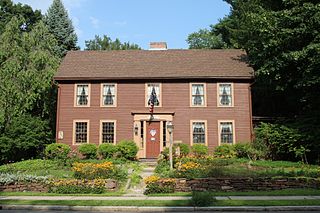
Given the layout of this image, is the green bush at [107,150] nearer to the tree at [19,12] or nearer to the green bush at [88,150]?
the green bush at [88,150]

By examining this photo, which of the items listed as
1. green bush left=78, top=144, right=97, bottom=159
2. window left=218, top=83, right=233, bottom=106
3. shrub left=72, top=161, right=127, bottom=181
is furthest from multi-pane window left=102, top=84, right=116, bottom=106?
shrub left=72, top=161, right=127, bottom=181

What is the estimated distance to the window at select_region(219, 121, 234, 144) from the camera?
24.1 m

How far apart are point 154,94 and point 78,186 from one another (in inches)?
458

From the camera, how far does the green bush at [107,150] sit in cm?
2294

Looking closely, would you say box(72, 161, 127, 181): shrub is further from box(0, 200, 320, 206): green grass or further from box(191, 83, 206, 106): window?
box(191, 83, 206, 106): window

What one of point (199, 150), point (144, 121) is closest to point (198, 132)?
point (199, 150)

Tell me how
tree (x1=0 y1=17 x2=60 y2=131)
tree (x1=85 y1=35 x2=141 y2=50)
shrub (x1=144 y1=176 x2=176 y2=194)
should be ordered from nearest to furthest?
shrub (x1=144 y1=176 x2=176 y2=194) < tree (x1=0 y1=17 x2=60 y2=131) < tree (x1=85 y1=35 x2=141 y2=50)

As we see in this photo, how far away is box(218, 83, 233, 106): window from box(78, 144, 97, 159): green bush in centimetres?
964

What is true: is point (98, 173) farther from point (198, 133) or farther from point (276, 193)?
point (198, 133)

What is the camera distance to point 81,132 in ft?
80.8

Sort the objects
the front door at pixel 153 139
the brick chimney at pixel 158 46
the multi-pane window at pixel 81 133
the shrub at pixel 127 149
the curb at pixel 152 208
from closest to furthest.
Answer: the curb at pixel 152 208, the shrub at pixel 127 149, the front door at pixel 153 139, the multi-pane window at pixel 81 133, the brick chimney at pixel 158 46

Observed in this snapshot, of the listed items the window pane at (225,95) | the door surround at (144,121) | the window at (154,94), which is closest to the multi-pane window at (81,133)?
the door surround at (144,121)

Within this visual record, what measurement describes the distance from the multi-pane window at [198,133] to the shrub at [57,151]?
29.2ft

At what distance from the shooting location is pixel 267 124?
2333cm
